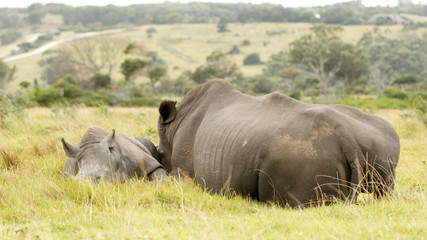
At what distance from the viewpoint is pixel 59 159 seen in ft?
26.0

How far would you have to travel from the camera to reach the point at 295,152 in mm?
5430

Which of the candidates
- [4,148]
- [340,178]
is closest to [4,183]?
[4,148]

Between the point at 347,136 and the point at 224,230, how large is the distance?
1.81 meters

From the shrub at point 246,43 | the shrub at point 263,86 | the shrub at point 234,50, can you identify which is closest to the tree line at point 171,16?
the shrub at point 246,43

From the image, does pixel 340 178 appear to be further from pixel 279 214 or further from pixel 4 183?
pixel 4 183

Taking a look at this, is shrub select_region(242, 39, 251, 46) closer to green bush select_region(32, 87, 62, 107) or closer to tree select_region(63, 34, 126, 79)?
tree select_region(63, 34, 126, 79)

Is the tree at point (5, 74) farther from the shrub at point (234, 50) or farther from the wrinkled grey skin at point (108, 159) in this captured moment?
the wrinkled grey skin at point (108, 159)

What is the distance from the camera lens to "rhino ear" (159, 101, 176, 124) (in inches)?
305

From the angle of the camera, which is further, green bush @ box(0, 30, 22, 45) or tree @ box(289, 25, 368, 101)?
green bush @ box(0, 30, 22, 45)

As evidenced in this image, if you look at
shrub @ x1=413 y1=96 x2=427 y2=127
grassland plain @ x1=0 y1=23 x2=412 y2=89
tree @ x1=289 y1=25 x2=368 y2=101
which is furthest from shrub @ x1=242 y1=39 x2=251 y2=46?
shrub @ x1=413 y1=96 x2=427 y2=127

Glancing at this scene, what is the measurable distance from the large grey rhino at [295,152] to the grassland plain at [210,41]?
61540 mm

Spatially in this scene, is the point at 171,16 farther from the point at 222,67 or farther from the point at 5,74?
the point at 222,67

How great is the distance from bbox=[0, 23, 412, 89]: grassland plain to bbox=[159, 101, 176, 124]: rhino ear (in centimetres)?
5996

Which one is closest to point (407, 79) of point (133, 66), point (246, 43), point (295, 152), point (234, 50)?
point (133, 66)
